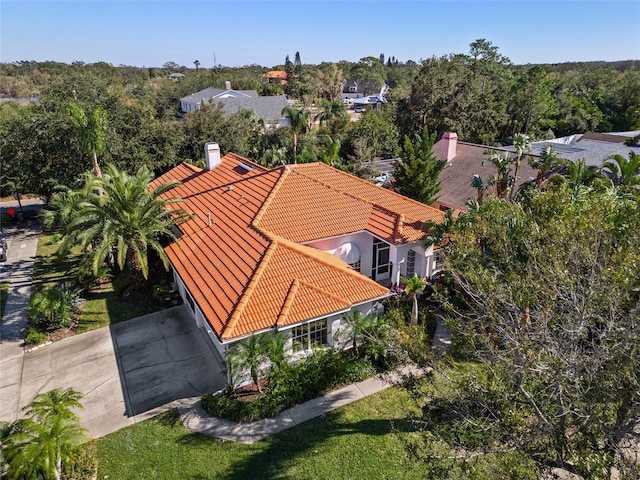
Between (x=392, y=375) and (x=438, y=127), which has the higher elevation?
(x=438, y=127)

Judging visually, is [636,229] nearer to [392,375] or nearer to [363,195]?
[392,375]

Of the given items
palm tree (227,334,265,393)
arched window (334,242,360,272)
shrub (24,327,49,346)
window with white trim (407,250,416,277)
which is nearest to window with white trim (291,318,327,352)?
palm tree (227,334,265,393)

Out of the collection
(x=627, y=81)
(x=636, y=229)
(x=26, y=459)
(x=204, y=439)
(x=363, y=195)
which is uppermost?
(x=627, y=81)

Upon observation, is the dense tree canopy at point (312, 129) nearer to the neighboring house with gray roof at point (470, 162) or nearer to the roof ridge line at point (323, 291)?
the neighboring house with gray roof at point (470, 162)

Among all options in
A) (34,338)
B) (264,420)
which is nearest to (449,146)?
(264,420)

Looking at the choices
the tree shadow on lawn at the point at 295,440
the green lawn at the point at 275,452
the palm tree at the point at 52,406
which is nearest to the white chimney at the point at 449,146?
the green lawn at the point at 275,452

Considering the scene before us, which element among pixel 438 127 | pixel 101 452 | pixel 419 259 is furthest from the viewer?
pixel 438 127

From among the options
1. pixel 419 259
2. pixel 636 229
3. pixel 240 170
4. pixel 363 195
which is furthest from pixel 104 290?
pixel 636 229

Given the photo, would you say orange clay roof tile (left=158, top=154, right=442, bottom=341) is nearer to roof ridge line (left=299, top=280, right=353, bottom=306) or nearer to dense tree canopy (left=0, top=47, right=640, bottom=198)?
roof ridge line (left=299, top=280, right=353, bottom=306)
